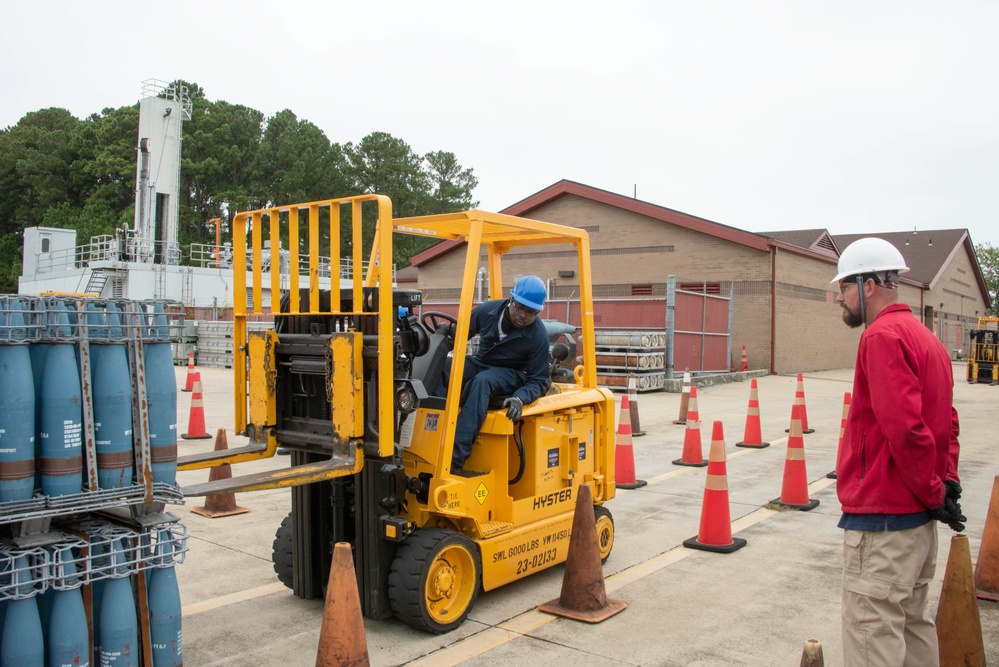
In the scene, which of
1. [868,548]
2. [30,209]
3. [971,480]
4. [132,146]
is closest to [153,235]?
[132,146]

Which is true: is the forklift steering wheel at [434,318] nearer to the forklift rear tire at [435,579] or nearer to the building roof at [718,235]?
the forklift rear tire at [435,579]

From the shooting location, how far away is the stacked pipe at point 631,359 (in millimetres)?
20234

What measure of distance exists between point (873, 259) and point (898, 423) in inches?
31.2

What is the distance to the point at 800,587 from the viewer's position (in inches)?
230

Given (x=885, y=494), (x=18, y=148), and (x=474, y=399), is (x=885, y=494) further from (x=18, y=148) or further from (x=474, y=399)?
(x=18, y=148)

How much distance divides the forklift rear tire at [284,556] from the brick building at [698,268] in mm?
17926

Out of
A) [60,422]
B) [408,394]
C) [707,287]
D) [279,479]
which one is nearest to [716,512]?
[408,394]

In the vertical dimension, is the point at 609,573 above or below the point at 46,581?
below

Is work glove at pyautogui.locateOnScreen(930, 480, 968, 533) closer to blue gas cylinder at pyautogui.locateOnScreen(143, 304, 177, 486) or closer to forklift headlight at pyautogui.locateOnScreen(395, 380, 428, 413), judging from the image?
forklift headlight at pyautogui.locateOnScreen(395, 380, 428, 413)

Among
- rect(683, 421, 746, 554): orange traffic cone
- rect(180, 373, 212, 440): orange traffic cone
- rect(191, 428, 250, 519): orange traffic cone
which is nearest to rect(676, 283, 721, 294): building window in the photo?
rect(180, 373, 212, 440): orange traffic cone

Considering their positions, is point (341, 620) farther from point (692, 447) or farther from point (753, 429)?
point (753, 429)

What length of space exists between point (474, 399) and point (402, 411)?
58cm

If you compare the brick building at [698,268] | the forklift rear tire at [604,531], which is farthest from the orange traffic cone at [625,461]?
the brick building at [698,268]

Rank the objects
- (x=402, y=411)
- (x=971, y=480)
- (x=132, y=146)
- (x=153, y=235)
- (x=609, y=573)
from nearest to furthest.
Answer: (x=402, y=411), (x=609, y=573), (x=971, y=480), (x=153, y=235), (x=132, y=146)
